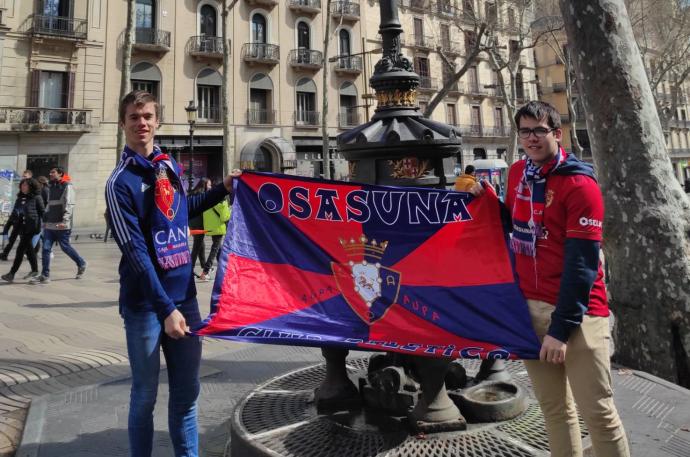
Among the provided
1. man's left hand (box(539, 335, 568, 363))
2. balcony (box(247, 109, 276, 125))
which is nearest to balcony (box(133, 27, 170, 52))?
balcony (box(247, 109, 276, 125))

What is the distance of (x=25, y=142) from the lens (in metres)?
21.9

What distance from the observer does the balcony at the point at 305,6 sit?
2878 cm

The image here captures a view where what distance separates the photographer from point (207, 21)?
86.9ft

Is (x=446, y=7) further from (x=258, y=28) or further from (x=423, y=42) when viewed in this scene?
(x=258, y=28)

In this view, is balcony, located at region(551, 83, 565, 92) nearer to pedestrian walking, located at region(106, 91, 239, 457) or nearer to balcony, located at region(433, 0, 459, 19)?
balcony, located at region(433, 0, 459, 19)

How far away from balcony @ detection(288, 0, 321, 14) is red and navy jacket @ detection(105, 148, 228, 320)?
29.7 metres

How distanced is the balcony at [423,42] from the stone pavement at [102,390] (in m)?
32.8

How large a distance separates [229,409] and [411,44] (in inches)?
1372

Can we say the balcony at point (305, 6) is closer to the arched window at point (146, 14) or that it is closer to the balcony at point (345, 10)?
the balcony at point (345, 10)

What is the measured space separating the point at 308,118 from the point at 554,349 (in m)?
29.0

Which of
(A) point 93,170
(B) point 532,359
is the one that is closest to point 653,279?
(B) point 532,359

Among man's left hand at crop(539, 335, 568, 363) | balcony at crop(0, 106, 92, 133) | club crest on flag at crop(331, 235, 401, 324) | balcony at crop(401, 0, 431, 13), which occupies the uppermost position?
balcony at crop(401, 0, 431, 13)

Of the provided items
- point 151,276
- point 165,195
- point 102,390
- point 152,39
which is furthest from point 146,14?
point 151,276

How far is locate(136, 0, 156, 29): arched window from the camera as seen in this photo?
24525 mm
